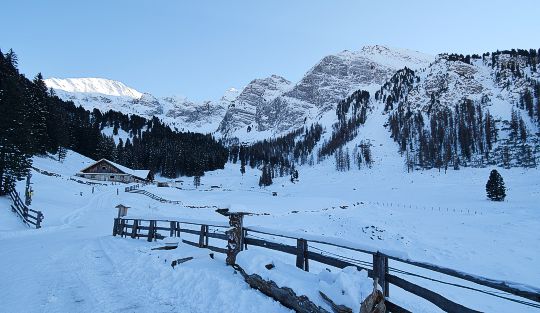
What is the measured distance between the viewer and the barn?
87219 mm

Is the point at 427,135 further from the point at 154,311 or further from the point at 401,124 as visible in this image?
the point at 154,311

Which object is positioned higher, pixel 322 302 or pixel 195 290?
pixel 322 302

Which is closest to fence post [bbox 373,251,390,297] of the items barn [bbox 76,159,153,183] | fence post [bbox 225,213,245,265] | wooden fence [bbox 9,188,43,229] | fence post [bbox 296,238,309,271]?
fence post [bbox 296,238,309,271]

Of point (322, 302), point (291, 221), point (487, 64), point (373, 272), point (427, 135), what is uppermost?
point (487, 64)

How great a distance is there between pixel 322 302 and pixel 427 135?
15289cm

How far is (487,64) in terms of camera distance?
18538 centimetres

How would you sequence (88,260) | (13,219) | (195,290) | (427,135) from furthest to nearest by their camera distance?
(427,135) < (13,219) < (88,260) < (195,290)

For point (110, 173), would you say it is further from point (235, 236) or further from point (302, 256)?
point (302, 256)

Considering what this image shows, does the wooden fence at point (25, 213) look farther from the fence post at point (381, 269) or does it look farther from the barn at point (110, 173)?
the barn at point (110, 173)

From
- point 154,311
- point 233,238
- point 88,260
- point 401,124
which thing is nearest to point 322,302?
point 154,311

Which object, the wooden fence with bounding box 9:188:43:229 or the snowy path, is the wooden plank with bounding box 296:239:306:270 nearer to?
the snowy path

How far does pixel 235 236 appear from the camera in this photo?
1116cm

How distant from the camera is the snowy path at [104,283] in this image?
315 inches

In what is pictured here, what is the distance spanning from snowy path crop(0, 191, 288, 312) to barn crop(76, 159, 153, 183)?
79.2m
